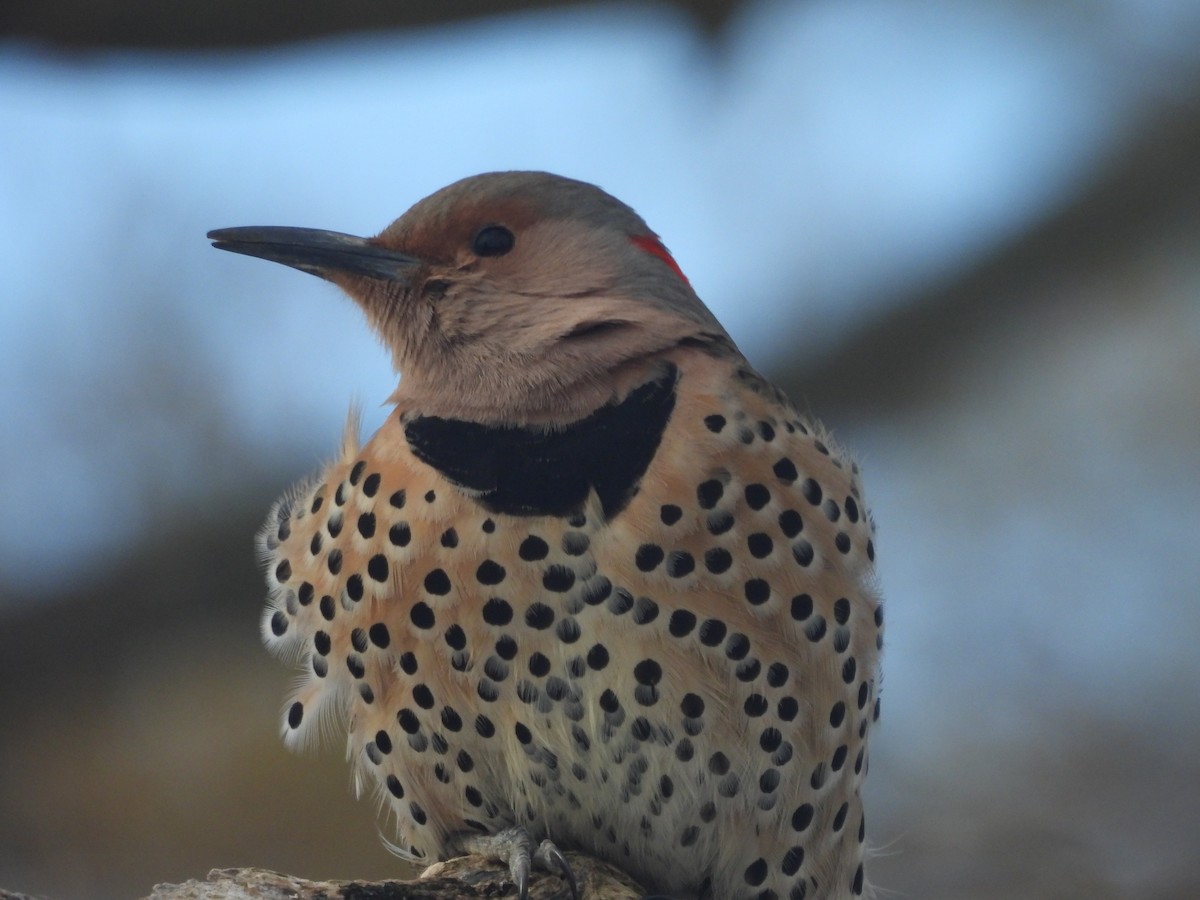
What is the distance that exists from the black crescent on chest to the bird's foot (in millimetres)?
679

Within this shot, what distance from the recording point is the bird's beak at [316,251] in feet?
10.6

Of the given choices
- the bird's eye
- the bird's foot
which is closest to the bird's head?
the bird's eye

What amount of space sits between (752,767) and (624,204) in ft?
4.85

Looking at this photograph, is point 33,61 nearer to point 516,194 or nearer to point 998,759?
point 516,194

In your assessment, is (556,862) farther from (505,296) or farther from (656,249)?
(656,249)

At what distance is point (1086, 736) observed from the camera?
18.6ft

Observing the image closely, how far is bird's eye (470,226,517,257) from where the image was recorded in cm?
326

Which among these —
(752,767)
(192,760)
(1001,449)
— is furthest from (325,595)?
(1001,449)

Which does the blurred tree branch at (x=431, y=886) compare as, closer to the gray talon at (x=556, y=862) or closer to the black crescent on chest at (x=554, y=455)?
the gray talon at (x=556, y=862)

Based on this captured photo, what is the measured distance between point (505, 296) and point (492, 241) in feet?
0.53

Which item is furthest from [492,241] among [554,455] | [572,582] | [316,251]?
[572,582]

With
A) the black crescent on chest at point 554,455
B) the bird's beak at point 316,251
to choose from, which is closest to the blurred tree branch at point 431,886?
the black crescent on chest at point 554,455

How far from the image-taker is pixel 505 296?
126 inches

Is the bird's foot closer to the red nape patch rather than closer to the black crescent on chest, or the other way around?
the black crescent on chest
